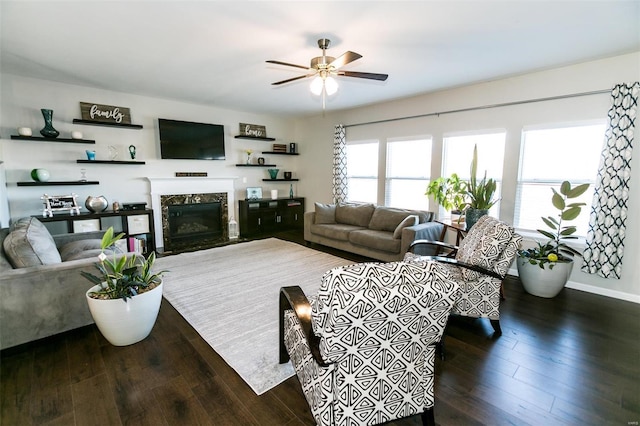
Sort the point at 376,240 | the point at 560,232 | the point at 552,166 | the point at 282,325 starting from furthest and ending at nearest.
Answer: the point at 376,240 → the point at 552,166 → the point at 560,232 → the point at 282,325

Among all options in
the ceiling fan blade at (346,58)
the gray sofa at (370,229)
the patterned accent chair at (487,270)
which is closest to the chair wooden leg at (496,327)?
the patterned accent chair at (487,270)

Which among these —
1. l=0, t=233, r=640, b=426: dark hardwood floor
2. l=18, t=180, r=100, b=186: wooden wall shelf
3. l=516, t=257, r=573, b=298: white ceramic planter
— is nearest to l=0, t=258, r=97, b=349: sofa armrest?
l=0, t=233, r=640, b=426: dark hardwood floor

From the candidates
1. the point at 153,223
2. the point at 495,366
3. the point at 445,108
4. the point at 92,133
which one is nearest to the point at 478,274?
the point at 495,366

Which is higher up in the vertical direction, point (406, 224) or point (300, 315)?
point (406, 224)

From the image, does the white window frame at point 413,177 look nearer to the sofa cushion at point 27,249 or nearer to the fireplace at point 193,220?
the fireplace at point 193,220

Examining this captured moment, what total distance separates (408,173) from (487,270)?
10.2 feet

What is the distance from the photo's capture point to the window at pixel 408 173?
5.03m

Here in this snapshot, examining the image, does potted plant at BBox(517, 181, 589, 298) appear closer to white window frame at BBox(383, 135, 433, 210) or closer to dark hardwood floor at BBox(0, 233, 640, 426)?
dark hardwood floor at BBox(0, 233, 640, 426)

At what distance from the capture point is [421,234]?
4.05 m

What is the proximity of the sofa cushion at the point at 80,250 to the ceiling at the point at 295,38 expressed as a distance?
6.99 feet

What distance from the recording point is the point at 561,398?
1.80 metres

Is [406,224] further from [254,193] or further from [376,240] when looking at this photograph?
[254,193]

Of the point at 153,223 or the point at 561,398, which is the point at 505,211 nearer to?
the point at 561,398

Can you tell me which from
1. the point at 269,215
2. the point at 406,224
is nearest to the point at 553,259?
the point at 406,224
